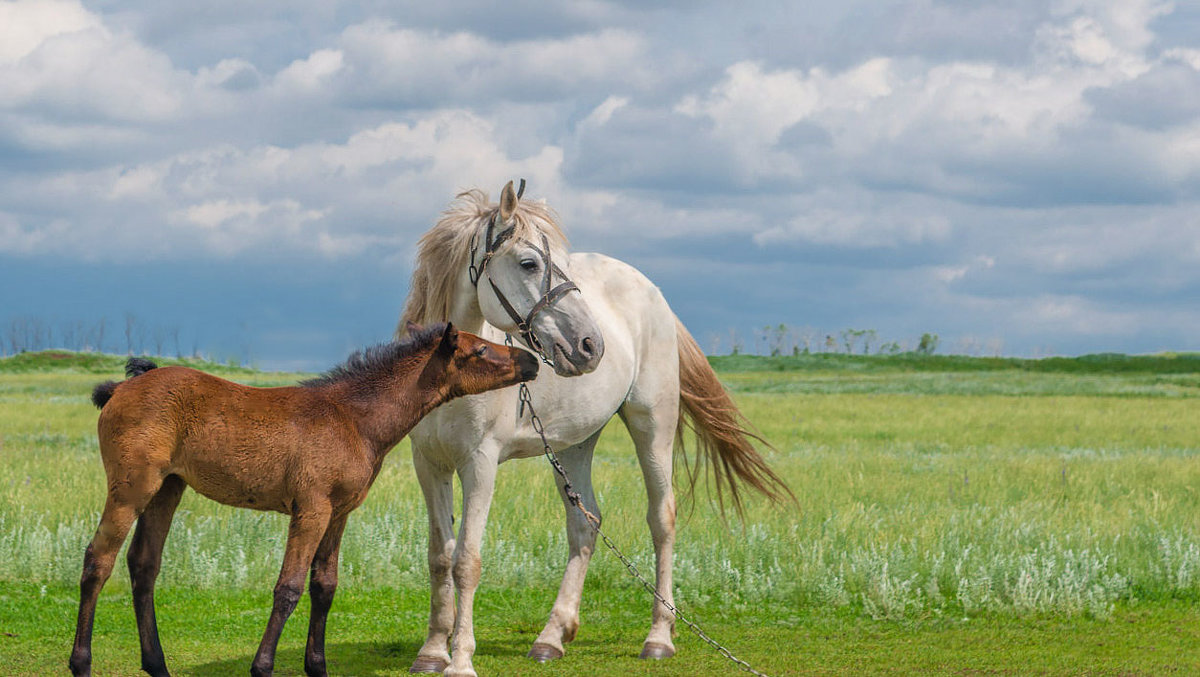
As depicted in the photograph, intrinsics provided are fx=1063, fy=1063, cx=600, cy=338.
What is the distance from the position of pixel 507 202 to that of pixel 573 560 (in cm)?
304

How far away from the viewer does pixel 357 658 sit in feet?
25.2

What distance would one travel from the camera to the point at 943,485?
1678 centimetres

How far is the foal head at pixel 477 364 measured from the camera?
18.3 ft

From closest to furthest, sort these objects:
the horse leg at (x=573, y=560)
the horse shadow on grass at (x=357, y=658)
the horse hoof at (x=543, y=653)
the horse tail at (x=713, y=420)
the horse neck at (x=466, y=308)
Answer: the horse neck at (x=466, y=308) → the horse shadow on grass at (x=357, y=658) → the horse hoof at (x=543, y=653) → the horse leg at (x=573, y=560) → the horse tail at (x=713, y=420)

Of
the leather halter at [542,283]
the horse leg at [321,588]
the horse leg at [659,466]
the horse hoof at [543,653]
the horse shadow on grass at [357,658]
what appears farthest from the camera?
the horse leg at [659,466]

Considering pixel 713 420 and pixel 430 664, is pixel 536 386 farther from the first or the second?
pixel 713 420

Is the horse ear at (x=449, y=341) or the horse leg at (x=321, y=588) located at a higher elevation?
the horse ear at (x=449, y=341)

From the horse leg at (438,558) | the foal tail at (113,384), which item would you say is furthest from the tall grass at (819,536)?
the foal tail at (113,384)

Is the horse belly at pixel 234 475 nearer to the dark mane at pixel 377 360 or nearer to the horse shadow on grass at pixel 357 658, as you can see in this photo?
the dark mane at pixel 377 360

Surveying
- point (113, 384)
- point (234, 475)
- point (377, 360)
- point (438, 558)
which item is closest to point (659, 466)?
point (438, 558)

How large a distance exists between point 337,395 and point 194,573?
17.6 ft

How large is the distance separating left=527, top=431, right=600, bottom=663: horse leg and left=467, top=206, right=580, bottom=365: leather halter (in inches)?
72.7

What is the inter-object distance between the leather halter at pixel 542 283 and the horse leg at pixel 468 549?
0.78 m

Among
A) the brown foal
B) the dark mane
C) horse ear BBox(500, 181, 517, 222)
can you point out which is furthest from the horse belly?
horse ear BBox(500, 181, 517, 222)
